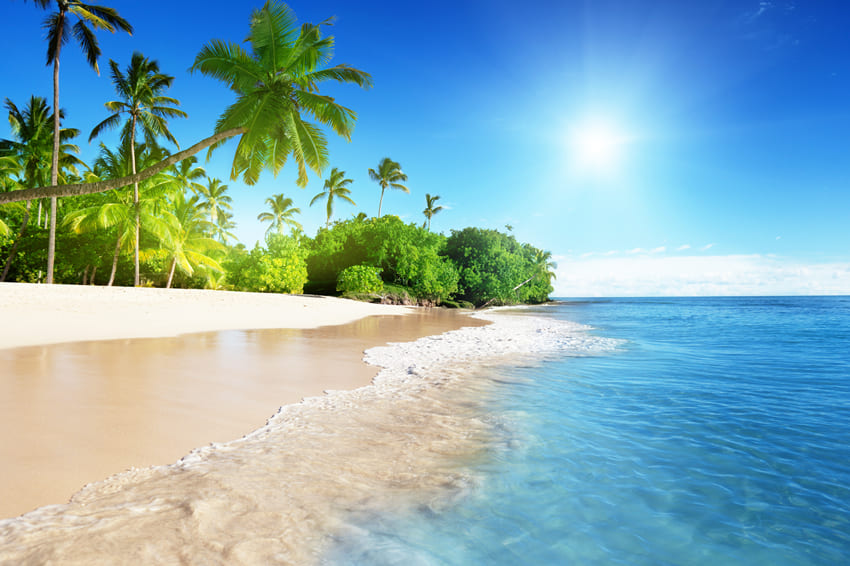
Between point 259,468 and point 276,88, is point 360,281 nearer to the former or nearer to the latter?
point 276,88

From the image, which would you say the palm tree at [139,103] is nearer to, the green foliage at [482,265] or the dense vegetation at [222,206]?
the dense vegetation at [222,206]

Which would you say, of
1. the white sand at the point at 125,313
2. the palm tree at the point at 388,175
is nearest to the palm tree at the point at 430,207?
the palm tree at the point at 388,175

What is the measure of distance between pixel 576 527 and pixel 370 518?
1356 millimetres

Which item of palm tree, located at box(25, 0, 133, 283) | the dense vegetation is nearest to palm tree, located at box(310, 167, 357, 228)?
the dense vegetation

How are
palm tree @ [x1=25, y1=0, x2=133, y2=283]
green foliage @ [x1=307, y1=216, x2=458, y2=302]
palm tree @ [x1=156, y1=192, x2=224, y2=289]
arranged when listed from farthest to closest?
green foliage @ [x1=307, y1=216, x2=458, y2=302]
palm tree @ [x1=156, y1=192, x2=224, y2=289]
palm tree @ [x1=25, y1=0, x2=133, y2=283]

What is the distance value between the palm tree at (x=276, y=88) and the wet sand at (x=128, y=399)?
736 cm

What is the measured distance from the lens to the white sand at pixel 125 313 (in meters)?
9.89

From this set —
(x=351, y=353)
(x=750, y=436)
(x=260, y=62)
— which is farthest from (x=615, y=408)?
(x=260, y=62)

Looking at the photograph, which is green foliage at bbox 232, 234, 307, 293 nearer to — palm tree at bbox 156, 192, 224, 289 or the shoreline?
palm tree at bbox 156, 192, 224, 289

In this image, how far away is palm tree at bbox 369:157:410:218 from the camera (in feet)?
147

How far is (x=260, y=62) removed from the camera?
13.3 meters

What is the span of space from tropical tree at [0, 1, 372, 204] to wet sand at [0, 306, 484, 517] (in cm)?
737

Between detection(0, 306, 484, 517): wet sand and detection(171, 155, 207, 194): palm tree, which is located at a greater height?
detection(171, 155, 207, 194): palm tree

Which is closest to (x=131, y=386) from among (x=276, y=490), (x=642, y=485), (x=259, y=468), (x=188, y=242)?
(x=259, y=468)
